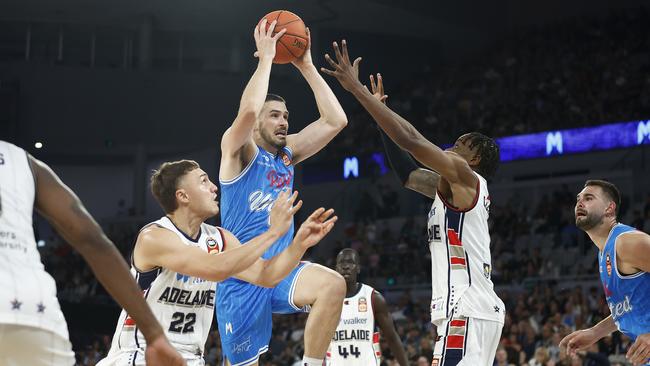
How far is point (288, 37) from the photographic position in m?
6.96

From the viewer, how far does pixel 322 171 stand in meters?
27.4

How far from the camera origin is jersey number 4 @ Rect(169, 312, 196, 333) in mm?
5324

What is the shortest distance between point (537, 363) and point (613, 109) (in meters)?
11.3

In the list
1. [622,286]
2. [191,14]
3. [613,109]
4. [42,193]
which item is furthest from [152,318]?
[191,14]

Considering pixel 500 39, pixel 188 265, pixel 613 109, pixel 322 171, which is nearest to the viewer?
pixel 188 265

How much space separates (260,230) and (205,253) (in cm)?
200

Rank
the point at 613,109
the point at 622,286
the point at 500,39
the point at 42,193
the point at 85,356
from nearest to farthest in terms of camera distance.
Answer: the point at 42,193 < the point at 622,286 < the point at 85,356 < the point at 613,109 < the point at 500,39

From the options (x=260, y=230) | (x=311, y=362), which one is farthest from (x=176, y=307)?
(x=260, y=230)

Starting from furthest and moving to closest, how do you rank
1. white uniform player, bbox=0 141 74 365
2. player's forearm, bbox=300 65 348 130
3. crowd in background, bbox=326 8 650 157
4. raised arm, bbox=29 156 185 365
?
crowd in background, bbox=326 8 650 157 → player's forearm, bbox=300 65 348 130 → raised arm, bbox=29 156 185 365 → white uniform player, bbox=0 141 74 365

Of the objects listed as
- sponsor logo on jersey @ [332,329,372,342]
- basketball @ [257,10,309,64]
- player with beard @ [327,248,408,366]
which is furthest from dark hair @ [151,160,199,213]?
sponsor logo on jersey @ [332,329,372,342]

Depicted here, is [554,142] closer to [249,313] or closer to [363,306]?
[363,306]

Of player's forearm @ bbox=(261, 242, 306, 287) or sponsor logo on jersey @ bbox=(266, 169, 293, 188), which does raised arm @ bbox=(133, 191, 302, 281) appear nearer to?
player's forearm @ bbox=(261, 242, 306, 287)

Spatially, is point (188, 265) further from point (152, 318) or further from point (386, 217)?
point (386, 217)

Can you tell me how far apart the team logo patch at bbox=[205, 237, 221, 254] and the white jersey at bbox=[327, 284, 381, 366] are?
540 cm
